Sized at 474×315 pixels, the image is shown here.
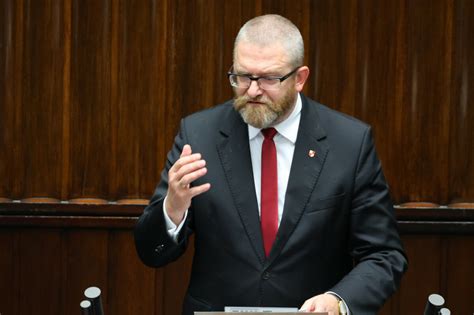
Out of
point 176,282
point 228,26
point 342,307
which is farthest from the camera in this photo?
point 176,282

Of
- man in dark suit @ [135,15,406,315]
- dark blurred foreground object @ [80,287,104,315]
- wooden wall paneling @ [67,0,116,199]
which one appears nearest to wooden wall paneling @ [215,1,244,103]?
wooden wall paneling @ [67,0,116,199]

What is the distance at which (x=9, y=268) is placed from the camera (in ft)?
16.6

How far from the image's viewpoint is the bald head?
11.2 ft

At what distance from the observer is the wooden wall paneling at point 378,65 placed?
502 centimetres

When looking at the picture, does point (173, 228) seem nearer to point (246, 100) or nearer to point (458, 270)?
point (246, 100)

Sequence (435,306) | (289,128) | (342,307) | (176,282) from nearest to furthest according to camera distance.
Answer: (435,306) < (342,307) < (289,128) < (176,282)

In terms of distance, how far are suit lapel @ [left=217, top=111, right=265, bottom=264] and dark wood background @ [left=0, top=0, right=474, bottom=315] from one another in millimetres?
1413

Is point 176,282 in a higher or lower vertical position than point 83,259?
lower

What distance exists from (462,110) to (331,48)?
695 mm

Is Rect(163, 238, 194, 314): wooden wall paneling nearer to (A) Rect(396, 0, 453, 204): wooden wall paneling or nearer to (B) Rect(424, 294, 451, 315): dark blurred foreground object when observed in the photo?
(A) Rect(396, 0, 453, 204): wooden wall paneling

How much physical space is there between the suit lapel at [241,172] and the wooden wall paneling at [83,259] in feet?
5.40

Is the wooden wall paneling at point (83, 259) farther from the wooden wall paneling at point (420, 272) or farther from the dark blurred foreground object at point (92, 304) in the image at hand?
the dark blurred foreground object at point (92, 304)

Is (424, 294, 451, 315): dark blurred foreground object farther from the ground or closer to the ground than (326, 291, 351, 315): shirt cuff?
farther from the ground

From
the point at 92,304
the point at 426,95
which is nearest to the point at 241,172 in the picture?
the point at 92,304
